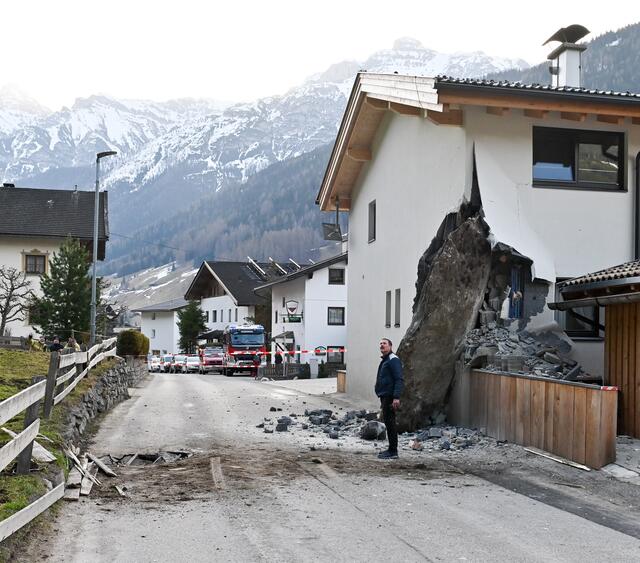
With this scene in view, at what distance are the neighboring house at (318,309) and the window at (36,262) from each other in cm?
1491

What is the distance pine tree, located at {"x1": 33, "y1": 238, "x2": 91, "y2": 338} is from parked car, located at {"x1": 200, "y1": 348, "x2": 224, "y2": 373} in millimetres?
17536

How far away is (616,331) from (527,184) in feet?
13.7

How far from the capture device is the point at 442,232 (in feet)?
57.7

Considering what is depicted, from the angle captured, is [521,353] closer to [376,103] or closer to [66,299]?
[376,103]

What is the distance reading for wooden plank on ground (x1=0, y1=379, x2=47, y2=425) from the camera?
7.09 m

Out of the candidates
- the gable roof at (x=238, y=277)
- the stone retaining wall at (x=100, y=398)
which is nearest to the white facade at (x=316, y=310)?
the gable roof at (x=238, y=277)

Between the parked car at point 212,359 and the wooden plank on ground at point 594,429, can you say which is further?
the parked car at point 212,359

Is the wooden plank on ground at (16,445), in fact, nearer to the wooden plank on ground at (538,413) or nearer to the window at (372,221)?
the wooden plank on ground at (538,413)

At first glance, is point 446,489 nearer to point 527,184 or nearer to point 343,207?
point 527,184

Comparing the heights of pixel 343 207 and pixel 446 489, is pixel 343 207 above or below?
above

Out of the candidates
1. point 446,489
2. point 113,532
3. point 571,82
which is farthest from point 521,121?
point 113,532

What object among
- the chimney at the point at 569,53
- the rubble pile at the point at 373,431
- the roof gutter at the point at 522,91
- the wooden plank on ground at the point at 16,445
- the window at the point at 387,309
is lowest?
the rubble pile at the point at 373,431

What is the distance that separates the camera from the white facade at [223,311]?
69375 millimetres

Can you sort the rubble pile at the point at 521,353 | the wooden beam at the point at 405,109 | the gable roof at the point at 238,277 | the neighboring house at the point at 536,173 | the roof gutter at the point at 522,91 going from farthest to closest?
the gable roof at the point at 238,277 < the wooden beam at the point at 405,109 < the neighboring house at the point at 536,173 < the roof gutter at the point at 522,91 < the rubble pile at the point at 521,353
